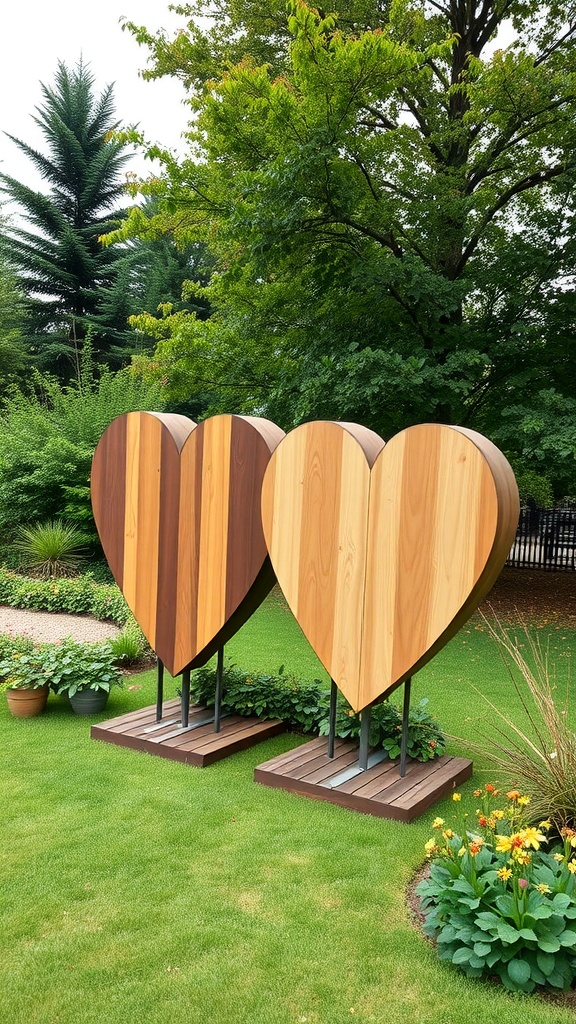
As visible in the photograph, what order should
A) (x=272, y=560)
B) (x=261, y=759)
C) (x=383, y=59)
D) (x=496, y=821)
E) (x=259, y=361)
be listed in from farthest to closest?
(x=259, y=361) < (x=383, y=59) < (x=261, y=759) < (x=272, y=560) < (x=496, y=821)

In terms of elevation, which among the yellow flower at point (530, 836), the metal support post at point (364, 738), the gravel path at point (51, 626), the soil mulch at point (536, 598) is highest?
the yellow flower at point (530, 836)

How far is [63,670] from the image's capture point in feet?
18.9

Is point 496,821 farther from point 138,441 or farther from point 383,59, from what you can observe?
point 383,59

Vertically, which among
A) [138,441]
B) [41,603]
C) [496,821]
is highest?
[138,441]

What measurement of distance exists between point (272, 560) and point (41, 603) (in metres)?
7.20

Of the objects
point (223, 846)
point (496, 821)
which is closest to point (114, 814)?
point (223, 846)

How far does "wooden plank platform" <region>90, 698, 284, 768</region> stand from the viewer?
15.9 feet

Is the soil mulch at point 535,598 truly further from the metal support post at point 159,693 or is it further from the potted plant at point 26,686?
the potted plant at point 26,686

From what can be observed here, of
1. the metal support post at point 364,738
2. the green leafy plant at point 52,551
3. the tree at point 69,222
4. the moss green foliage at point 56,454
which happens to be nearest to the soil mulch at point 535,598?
the metal support post at point 364,738

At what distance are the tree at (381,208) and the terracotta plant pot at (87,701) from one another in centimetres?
513

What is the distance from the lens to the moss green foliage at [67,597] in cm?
1000

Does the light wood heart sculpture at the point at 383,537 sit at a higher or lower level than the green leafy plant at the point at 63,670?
higher

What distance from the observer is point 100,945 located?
2.90 metres

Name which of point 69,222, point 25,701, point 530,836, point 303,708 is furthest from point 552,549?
point 69,222
